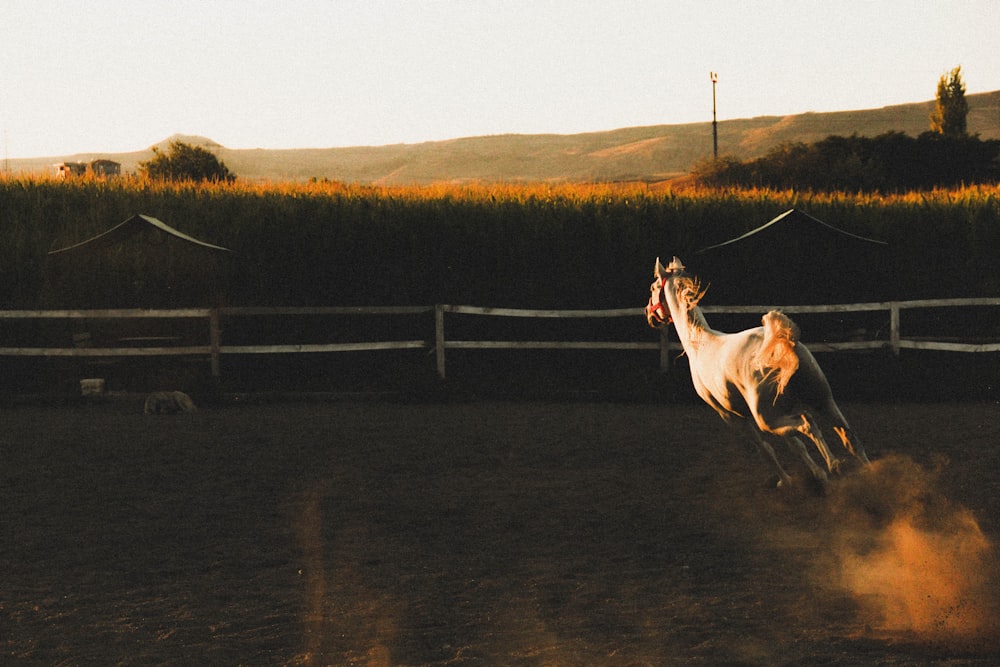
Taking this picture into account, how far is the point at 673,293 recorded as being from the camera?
903 centimetres

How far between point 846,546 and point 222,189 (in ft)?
64.2

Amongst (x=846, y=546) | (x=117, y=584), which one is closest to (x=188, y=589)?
(x=117, y=584)

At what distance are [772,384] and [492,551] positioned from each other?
7.73ft

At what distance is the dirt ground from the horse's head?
4.88ft

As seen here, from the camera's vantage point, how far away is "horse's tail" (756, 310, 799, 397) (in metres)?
7.57

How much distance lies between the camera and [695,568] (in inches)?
258

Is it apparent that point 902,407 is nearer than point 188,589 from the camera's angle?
No

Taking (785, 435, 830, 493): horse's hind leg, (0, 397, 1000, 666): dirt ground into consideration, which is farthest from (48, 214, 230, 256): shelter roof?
(785, 435, 830, 493): horse's hind leg

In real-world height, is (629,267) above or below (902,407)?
above

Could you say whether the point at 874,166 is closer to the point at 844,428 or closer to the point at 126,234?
the point at 126,234

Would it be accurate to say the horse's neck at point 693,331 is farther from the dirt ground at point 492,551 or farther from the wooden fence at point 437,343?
the wooden fence at point 437,343

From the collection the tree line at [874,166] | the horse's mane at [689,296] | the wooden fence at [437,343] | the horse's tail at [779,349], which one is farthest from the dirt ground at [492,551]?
the tree line at [874,166]

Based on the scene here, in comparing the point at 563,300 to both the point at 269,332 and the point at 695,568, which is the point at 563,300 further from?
the point at 695,568

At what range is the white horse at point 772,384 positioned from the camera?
7.66m
